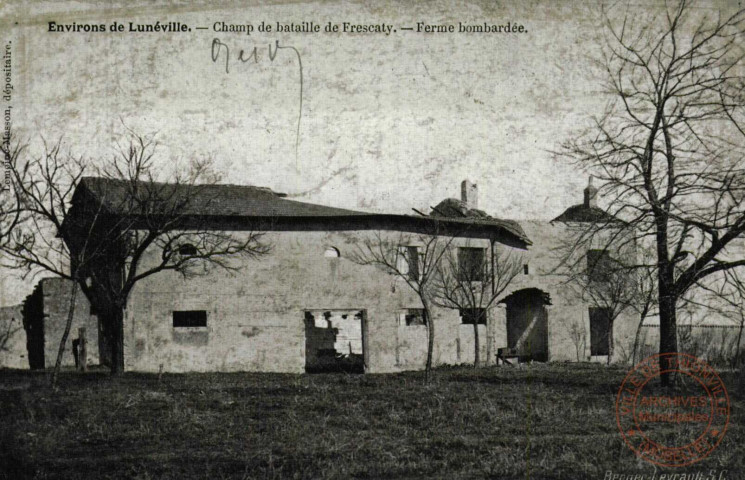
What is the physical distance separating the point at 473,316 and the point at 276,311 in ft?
23.6

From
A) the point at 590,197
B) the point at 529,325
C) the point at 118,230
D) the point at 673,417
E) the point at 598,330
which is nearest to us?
the point at 673,417

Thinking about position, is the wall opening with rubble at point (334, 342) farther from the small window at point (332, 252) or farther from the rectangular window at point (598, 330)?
the rectangular window at point (598, 330)

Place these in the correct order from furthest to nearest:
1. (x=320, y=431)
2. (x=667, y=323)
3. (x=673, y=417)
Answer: (x=667, y=323) < (x=673, y=417) < (x=320, y=431)

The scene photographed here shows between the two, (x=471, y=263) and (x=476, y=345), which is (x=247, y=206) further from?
(x=476, y=345)

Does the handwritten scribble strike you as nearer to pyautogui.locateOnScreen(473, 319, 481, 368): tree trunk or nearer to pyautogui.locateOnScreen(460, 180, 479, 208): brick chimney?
pyautogui.locateOnScreen(473, 319, 481, 368): tree trunk

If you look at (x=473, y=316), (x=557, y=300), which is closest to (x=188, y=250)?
(x=473, y=316)

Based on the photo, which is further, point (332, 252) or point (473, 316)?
point (473, 316)

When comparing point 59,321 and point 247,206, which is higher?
point 247,206

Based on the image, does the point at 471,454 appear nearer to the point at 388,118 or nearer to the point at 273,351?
the point at 388,118

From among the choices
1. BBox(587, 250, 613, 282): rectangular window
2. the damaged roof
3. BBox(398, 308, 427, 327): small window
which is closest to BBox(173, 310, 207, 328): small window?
the damaged roof

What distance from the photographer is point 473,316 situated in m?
25.6

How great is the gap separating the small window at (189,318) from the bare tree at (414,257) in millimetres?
5551

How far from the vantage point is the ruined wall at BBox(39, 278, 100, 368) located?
2378 centimetres

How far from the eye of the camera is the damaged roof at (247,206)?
22.9 metres
